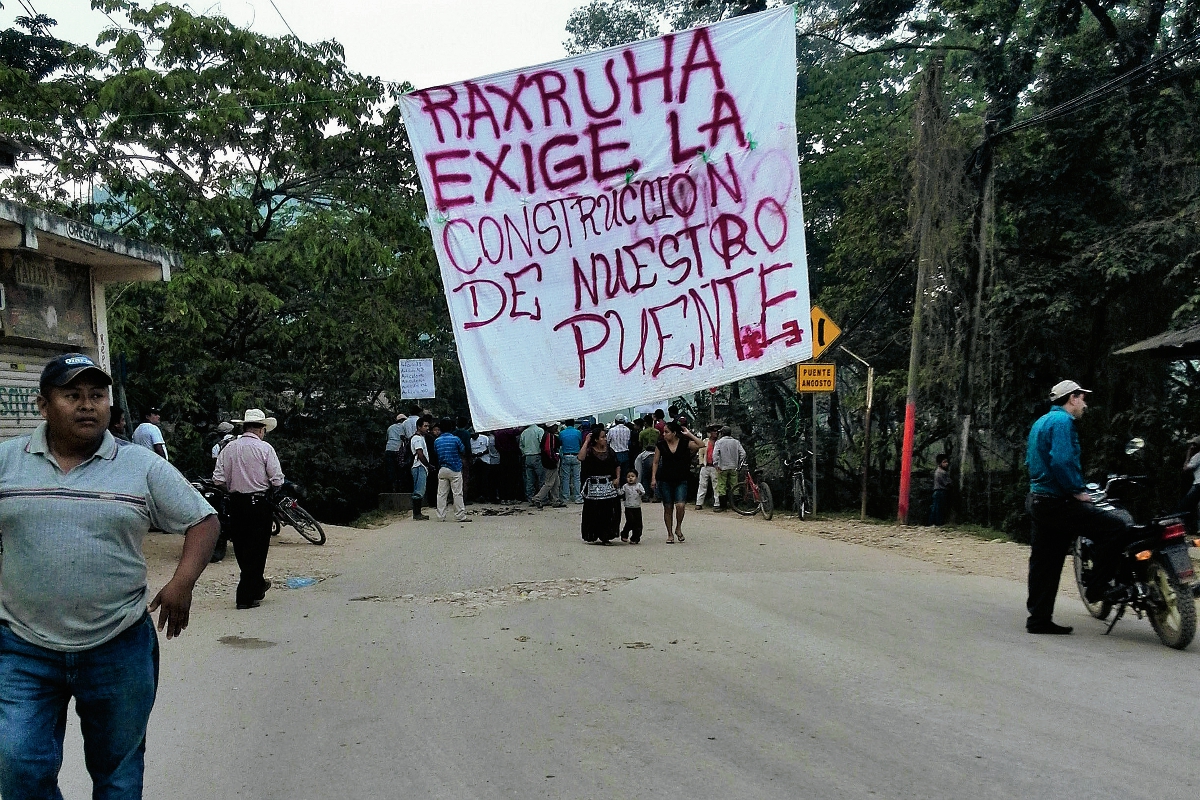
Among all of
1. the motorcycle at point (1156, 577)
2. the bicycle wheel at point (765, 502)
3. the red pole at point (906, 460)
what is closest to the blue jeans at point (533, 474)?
the bicycle wheel at point (765, 502)

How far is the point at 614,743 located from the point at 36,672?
8.69ft

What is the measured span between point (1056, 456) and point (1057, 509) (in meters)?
0.40

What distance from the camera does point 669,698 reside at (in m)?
5.86

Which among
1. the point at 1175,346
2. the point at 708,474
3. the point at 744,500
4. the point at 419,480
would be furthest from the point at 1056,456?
the point at 419,480

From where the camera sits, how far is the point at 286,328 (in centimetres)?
1889

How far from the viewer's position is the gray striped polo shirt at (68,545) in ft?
10.6

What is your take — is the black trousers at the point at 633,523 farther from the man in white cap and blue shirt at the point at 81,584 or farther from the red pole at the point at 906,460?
the man in white cap and blue shirt at the point at 81,584

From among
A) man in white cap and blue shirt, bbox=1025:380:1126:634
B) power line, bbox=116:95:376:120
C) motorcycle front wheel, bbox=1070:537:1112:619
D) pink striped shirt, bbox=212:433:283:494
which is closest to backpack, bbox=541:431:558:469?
power line, bbox=116:95:376:120

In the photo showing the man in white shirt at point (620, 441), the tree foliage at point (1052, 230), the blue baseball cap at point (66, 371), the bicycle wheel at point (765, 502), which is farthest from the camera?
the man in white shirt at point (620, 441)

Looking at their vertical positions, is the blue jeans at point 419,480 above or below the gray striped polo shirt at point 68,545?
below

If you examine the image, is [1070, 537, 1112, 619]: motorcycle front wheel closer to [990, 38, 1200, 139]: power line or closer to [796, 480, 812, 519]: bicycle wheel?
[990, 38, 1200, 139]: power line

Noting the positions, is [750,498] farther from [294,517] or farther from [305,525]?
[294,517]

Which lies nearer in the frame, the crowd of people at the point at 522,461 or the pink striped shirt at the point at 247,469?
the pink striped shirt at the point at 247,469

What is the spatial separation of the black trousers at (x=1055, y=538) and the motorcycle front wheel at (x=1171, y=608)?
353 mm
